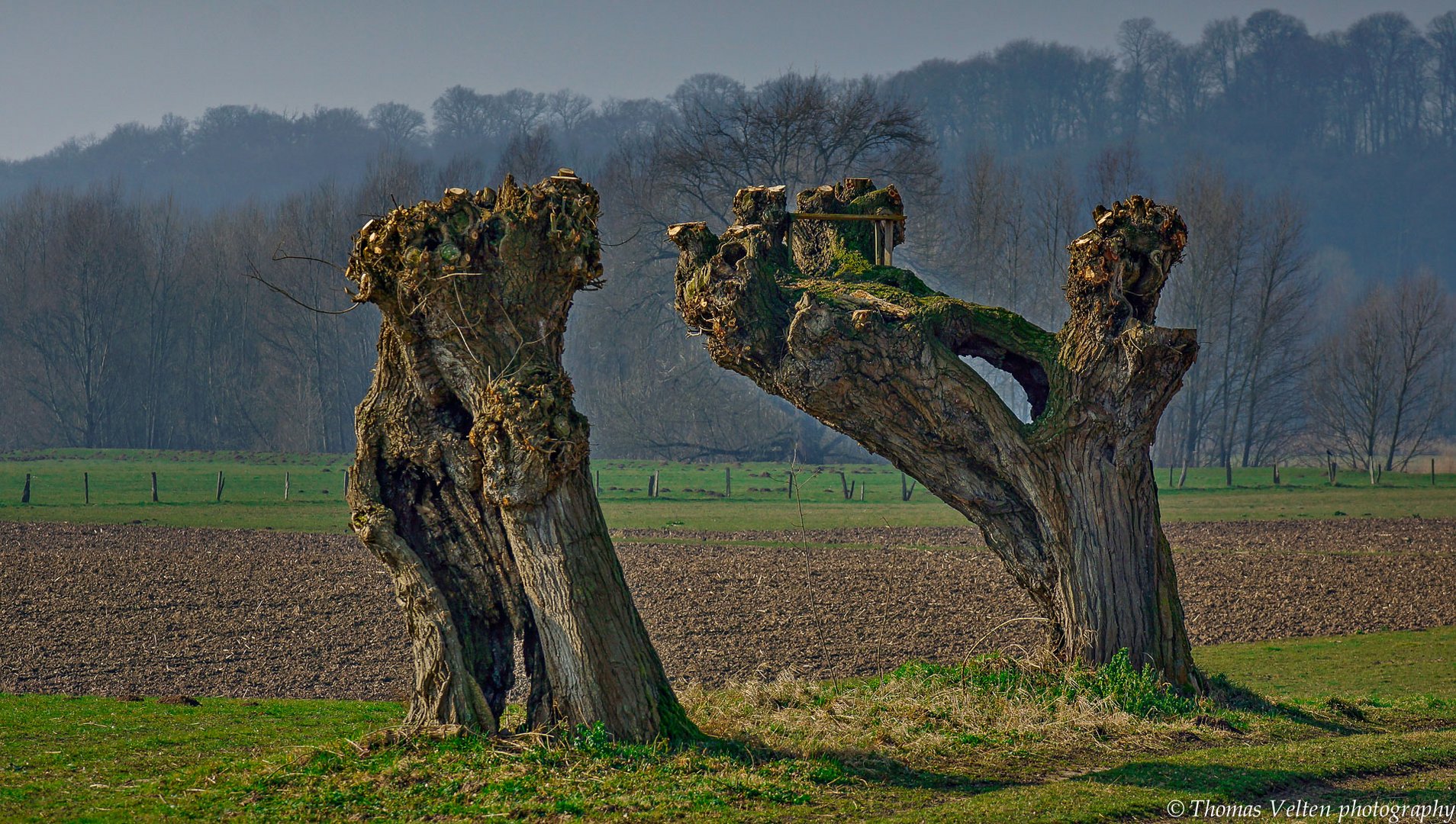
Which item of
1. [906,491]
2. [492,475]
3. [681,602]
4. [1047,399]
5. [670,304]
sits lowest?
[681,602]

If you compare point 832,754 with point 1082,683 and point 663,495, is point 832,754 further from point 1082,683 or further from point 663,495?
point 663,495

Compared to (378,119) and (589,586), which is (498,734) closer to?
(589,586)

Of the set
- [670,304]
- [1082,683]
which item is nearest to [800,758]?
[1082,683]

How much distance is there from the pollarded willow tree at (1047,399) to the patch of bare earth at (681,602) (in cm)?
121

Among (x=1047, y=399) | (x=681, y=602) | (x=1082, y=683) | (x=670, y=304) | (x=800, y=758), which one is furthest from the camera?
(x=670, y=304)

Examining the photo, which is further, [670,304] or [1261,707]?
[670,304]

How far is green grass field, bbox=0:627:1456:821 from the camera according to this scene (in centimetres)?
887

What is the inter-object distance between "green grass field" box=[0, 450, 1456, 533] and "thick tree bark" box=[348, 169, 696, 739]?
23.3m

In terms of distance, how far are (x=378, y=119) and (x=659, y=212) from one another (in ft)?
468

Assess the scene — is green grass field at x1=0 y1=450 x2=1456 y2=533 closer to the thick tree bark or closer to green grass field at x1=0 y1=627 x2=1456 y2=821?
green grass field at x1=0 y1=627 x2=1456 y2=821

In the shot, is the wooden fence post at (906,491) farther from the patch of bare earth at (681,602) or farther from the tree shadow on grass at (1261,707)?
the tree shadow on grass at (1261,707)

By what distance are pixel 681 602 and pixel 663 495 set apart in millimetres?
25899

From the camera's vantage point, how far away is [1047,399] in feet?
44.0

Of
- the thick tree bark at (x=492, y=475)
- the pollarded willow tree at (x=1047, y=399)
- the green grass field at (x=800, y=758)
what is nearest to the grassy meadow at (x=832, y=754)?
the green grass field at (x=800, y=758)
